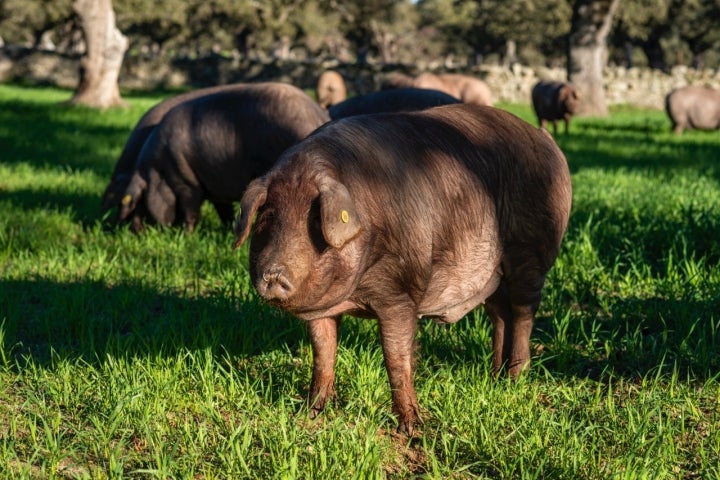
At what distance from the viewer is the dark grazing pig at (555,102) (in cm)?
1786

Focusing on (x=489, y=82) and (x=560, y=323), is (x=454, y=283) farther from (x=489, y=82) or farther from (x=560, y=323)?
(x=489, y=82)

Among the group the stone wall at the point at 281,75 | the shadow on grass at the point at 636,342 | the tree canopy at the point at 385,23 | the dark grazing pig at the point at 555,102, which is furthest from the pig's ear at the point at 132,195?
the tree canopy at the point at 385,23

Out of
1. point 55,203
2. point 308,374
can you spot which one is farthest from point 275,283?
point 55,203

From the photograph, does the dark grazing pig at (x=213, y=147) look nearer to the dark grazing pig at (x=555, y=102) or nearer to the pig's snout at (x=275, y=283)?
the pig's snout at (x=275, y=283)

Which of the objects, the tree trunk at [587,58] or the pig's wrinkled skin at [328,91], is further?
the tree trunk at [587,58]

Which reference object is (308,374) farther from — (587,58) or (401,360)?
(587,58)

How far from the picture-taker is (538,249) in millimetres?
3615

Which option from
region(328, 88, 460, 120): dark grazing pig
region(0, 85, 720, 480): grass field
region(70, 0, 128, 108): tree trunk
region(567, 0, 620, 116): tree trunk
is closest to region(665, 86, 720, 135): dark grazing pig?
region(567, 0, 620, 116): tree trunk

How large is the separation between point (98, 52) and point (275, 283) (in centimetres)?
1723

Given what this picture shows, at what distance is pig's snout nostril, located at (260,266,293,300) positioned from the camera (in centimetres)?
265

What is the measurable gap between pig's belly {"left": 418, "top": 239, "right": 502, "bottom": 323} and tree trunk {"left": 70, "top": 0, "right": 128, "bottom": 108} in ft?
52.5

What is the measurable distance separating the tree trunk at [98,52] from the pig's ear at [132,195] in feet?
38.2

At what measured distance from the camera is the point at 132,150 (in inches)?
311

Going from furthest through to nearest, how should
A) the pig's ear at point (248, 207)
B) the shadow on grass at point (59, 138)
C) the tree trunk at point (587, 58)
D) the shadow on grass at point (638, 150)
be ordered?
the tree trunk at point (587, 58), the shadow on grass at point (638, 150), the shadow on grass at point (59, 138), the pig's ear at point (248, 207)
